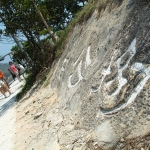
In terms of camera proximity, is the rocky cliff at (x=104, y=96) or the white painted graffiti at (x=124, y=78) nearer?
the rocky cliff at (x=104, y=96)

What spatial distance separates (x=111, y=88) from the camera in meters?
4.62

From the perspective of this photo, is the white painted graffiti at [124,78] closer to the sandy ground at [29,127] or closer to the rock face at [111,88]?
the rock face at [111,88]

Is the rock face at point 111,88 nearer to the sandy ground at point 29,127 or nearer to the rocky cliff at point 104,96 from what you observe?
the rocky cliff at point 104,96

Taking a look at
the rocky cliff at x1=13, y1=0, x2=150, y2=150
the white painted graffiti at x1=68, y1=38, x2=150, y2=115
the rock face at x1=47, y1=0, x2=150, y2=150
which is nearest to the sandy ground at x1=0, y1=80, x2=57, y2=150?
the rocky cliff at x1=13, y1=0, x2=150, y2=150

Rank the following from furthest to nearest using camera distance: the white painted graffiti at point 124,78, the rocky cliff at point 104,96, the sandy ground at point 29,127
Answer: the sandy ground at point 29,127, the white painted graffiti at point 124,78, the rocky cliff at point 104,96

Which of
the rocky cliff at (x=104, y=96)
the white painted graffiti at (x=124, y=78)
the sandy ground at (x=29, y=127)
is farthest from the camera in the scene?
the sandy ground at (x=29, y=127)

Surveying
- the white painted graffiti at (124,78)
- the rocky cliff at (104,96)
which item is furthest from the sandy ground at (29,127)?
the white painted graffiti at (124,78)

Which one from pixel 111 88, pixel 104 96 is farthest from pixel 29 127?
pixel 111 88

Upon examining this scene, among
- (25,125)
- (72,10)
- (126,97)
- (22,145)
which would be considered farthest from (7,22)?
(72,10)

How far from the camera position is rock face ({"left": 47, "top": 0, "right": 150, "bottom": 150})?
3865 millimetres

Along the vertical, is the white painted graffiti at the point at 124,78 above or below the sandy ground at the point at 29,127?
above

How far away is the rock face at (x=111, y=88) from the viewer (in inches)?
152

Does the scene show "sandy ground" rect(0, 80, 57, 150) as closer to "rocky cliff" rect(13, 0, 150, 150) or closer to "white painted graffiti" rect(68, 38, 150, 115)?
"rocky cliff" rect(13, 0, 150, 150)

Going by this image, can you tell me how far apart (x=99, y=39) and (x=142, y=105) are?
3214mm
